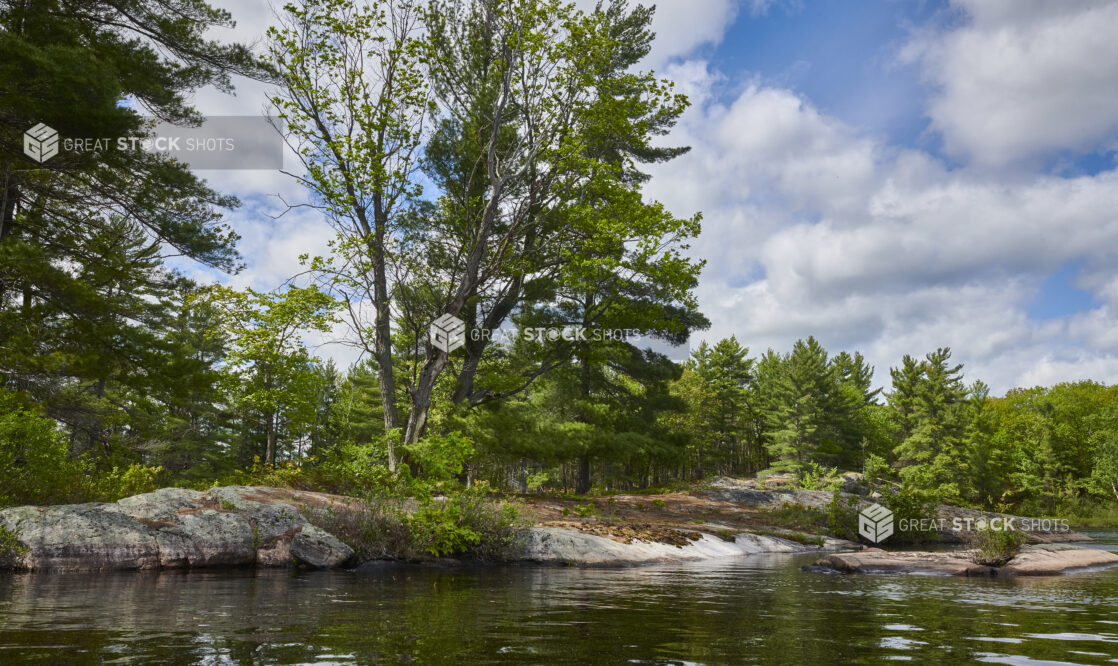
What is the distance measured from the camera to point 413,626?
448 centimetres

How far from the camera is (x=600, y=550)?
1133cm

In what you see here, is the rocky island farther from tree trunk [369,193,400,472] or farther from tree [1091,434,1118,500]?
tree [1091,434,1118,500]

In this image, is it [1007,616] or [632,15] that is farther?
[632,15]

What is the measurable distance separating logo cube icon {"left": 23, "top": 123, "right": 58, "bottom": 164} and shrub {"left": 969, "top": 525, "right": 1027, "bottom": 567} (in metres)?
17.7

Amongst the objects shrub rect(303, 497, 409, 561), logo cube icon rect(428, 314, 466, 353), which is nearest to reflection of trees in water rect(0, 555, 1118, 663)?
shrub rect(303, 497, 409, 561)

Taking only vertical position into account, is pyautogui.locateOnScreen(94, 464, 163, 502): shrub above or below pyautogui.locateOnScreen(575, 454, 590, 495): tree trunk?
above

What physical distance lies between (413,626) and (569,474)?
56047 mm

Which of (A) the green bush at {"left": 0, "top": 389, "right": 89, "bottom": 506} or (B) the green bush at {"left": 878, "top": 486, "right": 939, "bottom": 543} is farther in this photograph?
(B) the green bush at {"left": 878, "top": 486, "right": 939, "bottom": 543}

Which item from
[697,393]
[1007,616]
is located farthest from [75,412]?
[697,393]

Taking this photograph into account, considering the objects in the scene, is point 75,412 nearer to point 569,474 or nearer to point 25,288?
point 25,288

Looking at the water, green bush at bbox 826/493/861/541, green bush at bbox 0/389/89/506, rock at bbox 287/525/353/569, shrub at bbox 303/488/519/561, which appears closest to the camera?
the water

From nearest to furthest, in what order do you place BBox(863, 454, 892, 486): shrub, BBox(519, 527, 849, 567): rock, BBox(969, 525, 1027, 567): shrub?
1. BBox(969, 525, 1027, 567): shrub
2. BBox(519, 527, 849, 567): rock
3. BBox(863, 454, 892, 486): shrub

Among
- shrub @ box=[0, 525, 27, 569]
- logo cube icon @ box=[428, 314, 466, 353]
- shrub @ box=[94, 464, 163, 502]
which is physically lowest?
shrub @ box=[0, 525, 27, 569]

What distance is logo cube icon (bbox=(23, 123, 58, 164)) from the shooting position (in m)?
11.9
